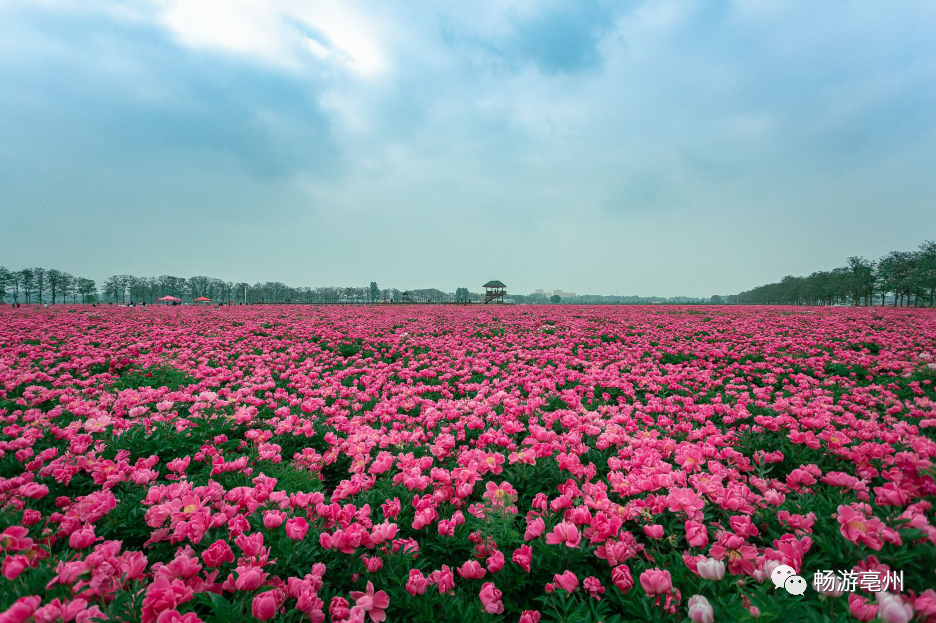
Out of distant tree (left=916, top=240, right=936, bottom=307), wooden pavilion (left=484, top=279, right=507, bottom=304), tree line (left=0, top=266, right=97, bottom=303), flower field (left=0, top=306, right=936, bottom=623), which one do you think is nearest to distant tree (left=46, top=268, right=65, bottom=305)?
tree line (left=0, top=266, right=97, bottom=303)

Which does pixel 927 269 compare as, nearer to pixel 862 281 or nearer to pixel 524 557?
pixel 862 281

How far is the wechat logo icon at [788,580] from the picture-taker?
1.70 m

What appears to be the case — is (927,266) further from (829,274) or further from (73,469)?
(73,469)

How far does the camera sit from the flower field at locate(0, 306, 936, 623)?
168 cm

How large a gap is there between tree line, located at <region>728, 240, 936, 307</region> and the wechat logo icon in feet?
187

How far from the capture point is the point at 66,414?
4137 mm

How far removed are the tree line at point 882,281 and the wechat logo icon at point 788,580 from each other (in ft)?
187

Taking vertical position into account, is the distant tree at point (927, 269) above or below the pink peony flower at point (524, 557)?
above

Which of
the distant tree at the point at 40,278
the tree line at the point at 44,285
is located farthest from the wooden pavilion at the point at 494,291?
the distant tree at the point at 40,278

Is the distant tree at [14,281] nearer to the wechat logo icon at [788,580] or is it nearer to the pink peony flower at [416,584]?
the pink peony flower at [416,584]

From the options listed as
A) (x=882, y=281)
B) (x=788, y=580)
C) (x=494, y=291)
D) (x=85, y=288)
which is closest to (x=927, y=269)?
(x=882, y=281)

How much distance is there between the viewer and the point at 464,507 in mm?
2621

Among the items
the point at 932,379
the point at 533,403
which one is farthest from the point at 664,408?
the point at 932,379

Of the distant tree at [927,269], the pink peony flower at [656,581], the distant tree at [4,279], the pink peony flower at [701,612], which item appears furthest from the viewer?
the distant tree at [4,279]
